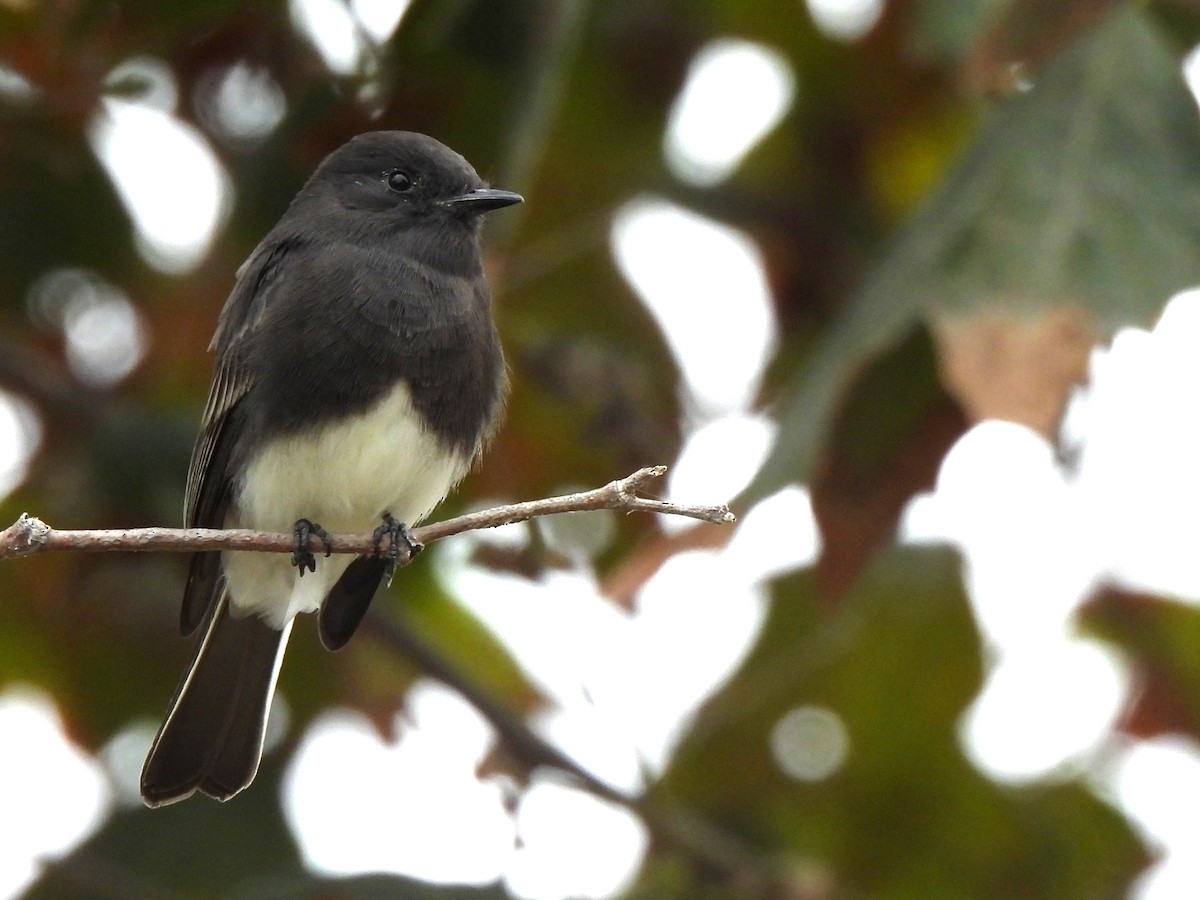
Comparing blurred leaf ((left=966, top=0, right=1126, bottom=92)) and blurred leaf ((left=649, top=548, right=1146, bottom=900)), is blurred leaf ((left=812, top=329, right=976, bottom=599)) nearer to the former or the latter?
blurred leaf ((left=966, top=0, right=1126, bottom=92))

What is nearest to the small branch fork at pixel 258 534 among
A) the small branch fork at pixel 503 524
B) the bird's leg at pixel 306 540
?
the small branch fork at pixel 503 524

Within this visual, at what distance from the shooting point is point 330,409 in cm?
396

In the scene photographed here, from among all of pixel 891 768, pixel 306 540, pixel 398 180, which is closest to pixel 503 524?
pixel 306 540

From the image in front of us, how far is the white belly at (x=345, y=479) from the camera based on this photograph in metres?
3.98

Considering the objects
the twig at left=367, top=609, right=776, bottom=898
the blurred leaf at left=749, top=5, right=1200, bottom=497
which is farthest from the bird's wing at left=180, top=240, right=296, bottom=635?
the blurred leaf at left=749, top=5, right=1200, bottom=497

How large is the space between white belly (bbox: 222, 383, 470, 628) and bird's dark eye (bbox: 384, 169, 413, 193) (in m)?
0.70

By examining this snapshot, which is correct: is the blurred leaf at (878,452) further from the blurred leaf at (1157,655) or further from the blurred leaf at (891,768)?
the blurred leaf at (1157,655)

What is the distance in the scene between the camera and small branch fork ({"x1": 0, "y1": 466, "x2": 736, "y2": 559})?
2.44 metres

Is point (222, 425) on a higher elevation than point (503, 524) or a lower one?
higher

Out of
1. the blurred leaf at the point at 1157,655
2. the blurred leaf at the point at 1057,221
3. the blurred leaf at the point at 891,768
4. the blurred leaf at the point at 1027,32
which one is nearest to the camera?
the blurred leaf at the point at 1057,221

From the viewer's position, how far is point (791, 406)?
12.5ft

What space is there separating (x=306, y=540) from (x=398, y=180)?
1253 mm

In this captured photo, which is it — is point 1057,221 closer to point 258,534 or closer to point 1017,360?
point 1017,360

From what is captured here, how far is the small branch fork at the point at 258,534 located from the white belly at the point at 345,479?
3.31ft
